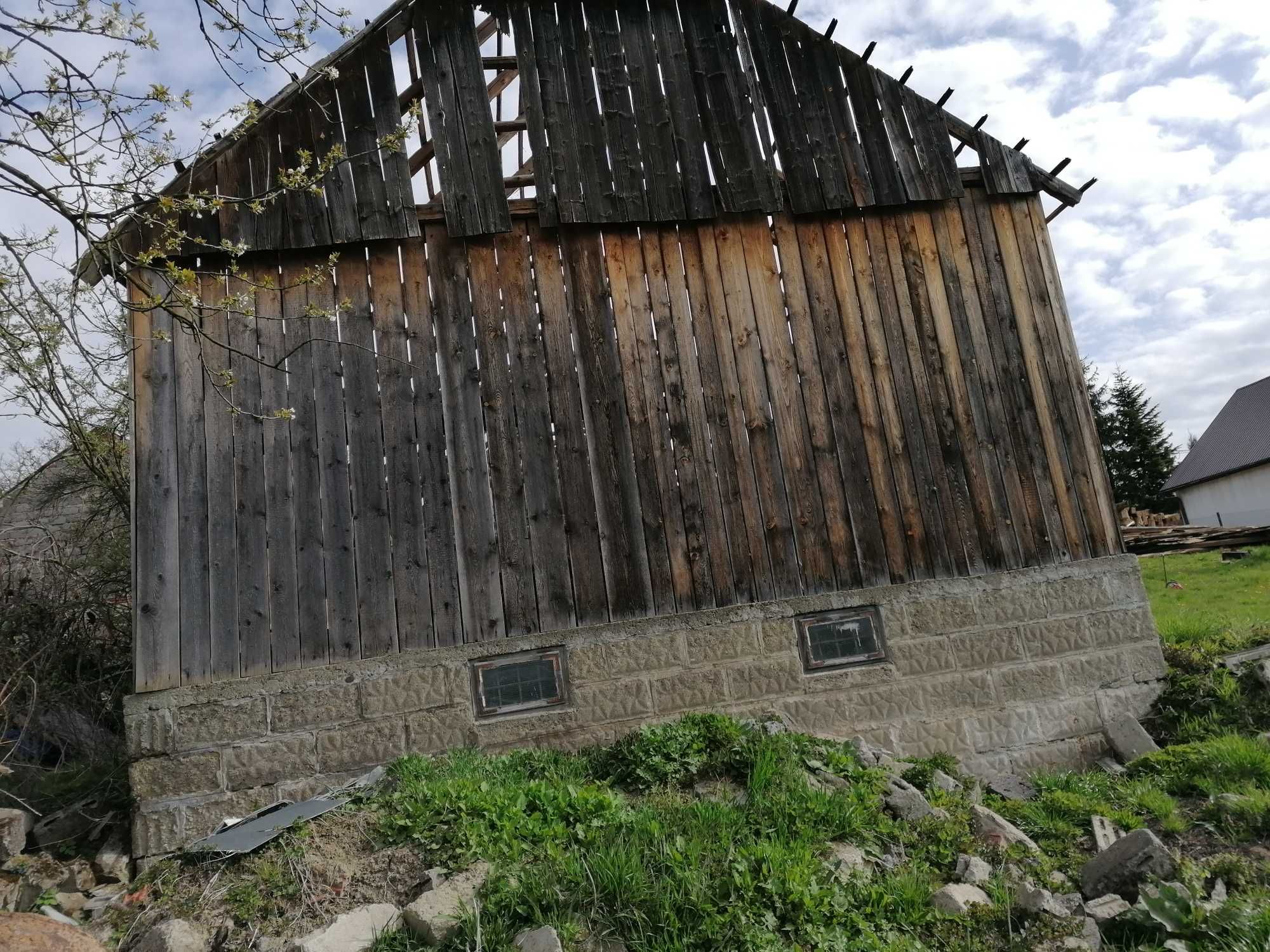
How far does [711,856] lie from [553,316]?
444cm

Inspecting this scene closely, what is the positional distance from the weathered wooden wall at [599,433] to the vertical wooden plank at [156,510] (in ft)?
0.07

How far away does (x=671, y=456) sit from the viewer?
6.80m

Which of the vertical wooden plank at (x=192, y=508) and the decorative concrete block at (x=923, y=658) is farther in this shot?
the decorative concrete block at (x=923, y=658)

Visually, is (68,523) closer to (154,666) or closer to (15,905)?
(154,666)

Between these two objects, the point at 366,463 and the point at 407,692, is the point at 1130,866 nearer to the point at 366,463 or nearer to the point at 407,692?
the point at 407,692

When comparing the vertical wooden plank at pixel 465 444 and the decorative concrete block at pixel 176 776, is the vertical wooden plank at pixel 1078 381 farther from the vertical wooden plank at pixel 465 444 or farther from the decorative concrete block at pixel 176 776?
the decorative concrete block at pixel 176 776

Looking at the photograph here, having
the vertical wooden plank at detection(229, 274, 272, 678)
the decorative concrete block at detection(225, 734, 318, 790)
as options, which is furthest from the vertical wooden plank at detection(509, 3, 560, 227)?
the decorative concrete block at detection(225, 734, 318, 790)

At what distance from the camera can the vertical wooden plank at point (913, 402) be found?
6.92 m

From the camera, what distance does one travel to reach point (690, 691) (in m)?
6.39

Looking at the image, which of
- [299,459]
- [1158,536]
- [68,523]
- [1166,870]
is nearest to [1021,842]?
[1166,870]

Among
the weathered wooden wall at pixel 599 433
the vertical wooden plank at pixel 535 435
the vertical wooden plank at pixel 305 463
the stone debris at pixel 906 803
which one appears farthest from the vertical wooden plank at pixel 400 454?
the stone debris at pixel 906 803

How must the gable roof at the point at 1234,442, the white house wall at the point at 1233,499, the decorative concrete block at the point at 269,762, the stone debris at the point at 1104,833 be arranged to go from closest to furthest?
the stone debris at the point at 1104,833, the decorative concrete block at the point at 269,762, the white house wall at the point at 1233,499, the gable roof at the point at 1234,442

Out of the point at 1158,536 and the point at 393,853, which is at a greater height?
the point at 1158,536

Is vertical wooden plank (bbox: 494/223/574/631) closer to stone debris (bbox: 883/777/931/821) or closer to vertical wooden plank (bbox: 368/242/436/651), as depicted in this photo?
vertical wooden plank (bbox: 368/242/436/651)
